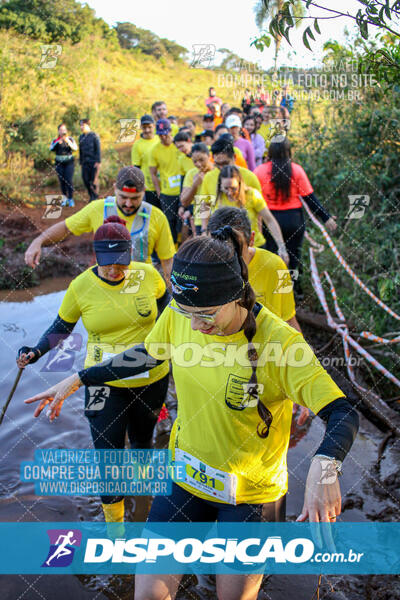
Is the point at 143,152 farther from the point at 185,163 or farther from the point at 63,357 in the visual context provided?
the point at 63,357

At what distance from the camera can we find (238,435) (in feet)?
7.43

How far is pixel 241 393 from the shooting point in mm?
2230

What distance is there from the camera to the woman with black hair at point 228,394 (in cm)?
214

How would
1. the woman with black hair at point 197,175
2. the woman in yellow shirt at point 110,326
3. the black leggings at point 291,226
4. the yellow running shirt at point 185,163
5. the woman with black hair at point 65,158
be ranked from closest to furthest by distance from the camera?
the woman in yellow shirt at point 110,326 < the black leggings at point 291,226 < the woman with black hair at point 197,175 < the yellow running shirt at point 185,163 < the woman with black hair at point 65,158

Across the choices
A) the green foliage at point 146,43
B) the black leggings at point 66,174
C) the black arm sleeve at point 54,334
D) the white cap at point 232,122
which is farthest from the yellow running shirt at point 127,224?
the green foliage at point 146,43

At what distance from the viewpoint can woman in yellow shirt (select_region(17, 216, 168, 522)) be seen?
3561 millimetres

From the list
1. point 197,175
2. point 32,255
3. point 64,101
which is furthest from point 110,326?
point 64,101

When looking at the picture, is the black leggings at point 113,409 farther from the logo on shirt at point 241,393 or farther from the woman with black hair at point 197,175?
the woman with black hair at point 197,175

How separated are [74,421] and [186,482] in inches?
135

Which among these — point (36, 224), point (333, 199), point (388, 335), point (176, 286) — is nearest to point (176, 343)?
point (176, 286)

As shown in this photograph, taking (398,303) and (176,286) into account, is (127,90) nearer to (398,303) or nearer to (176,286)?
(398,303)

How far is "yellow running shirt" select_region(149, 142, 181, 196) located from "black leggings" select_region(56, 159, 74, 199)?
13.8 ft

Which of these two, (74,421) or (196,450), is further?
(74,421)

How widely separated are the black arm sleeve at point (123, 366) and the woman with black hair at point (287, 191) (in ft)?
12.2
